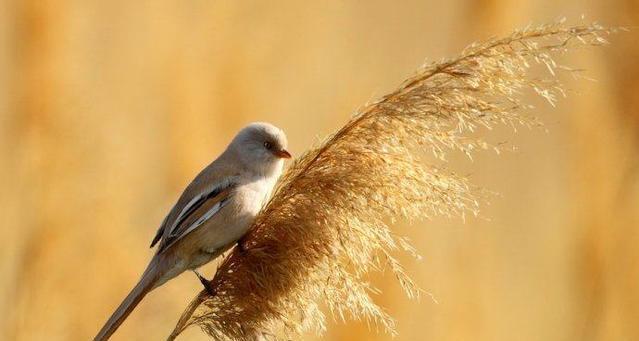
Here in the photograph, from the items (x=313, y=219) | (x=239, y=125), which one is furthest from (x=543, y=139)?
(x=313, y=219)

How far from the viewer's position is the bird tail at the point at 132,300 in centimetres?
346

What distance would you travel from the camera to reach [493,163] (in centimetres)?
486

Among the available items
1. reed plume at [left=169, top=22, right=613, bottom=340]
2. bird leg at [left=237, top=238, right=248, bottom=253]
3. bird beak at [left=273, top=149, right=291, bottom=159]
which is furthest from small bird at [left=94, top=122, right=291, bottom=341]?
reed plume at [left=169, top=22, right=613, bottom=340]

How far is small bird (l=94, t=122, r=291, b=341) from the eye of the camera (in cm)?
399

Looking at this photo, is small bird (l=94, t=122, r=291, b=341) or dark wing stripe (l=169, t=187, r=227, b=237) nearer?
small bird (l=94, t=122, r=291, b=341)

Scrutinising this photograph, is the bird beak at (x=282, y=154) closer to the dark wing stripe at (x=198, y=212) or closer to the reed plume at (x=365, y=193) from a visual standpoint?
the dark wing stripe at (x=198, y=212)

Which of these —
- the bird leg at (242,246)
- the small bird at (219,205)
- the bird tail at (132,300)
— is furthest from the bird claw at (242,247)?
the bird tail at (132,300)

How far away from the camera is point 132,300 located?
364 centimetres

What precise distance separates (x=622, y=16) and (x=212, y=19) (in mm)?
1766

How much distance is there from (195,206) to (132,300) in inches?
24.2

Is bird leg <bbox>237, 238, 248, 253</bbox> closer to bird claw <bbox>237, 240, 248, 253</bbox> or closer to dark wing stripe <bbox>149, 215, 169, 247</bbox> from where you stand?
bird claw <bbox>237, 240, 248, 253</bbox>

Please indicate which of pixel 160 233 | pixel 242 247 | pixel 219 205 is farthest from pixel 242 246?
pixel 160 233

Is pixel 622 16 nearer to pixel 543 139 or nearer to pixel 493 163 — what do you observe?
pixel 493 163

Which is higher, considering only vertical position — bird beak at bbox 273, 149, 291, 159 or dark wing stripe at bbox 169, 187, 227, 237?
dark wing stripe at bbox 169, 187, 227, 237
